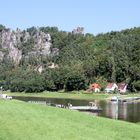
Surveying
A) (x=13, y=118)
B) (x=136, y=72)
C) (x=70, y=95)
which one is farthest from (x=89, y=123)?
(x=136, y=72)

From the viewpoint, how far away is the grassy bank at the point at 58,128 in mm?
18984

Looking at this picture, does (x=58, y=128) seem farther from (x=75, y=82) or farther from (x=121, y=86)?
(x=75, y=82)

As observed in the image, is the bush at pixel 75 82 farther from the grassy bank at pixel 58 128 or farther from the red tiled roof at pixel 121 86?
the grassy bank at pixel 58 128

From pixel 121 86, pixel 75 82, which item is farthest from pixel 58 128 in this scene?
pixel 75 82

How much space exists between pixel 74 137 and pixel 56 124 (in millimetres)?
3357

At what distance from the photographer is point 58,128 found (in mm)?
20844

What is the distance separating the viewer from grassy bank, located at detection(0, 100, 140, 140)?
62.3 feet

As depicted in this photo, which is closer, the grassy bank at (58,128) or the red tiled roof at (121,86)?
the grassy bank at (58,128)

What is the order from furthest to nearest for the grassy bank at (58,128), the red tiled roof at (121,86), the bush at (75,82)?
the bush at (75,82), the red tiled roof at (121,86), the grassy bank at (58,128)

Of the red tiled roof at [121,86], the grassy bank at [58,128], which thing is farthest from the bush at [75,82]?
the grassy bank at [58,128]

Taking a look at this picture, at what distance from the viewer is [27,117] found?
24.5m

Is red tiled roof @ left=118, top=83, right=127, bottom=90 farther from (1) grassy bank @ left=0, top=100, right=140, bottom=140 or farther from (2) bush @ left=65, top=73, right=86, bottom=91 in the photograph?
(1) grassy bank @ left=0, top=100, right=140, bottom=140

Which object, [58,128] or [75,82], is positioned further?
[75,82]

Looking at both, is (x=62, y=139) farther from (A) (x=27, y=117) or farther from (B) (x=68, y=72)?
(B) (x=68, y=72)
